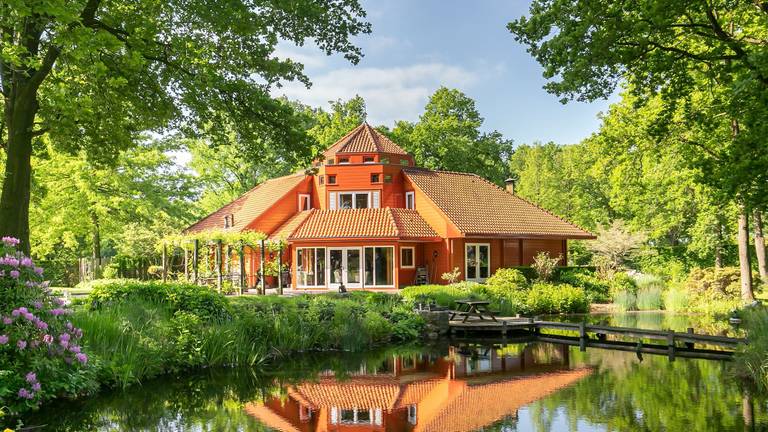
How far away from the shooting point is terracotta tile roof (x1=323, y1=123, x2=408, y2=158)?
30.5m

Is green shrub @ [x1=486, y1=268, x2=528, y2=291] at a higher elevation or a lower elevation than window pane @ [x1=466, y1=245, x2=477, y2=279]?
lower

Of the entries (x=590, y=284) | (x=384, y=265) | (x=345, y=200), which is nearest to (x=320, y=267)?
(x=384, y=265)

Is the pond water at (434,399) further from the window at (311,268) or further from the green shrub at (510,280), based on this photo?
the window at (311,268)

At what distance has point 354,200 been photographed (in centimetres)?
3056

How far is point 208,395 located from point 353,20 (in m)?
8.62

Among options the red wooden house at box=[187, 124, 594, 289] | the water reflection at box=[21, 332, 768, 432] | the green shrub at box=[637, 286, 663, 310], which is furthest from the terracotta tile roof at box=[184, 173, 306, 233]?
the water reflection at box=[21, 332, 768, 432]

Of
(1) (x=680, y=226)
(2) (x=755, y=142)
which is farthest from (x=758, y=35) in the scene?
(1) (x=680, y=226)

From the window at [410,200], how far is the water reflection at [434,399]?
636 inches

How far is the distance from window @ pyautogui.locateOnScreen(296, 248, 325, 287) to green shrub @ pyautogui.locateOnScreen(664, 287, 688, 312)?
1409 cm

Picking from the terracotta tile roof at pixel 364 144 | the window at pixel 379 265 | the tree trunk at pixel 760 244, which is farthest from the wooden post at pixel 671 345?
the terracotta tile roof at pixel 364 144

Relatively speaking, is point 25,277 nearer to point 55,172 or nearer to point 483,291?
point 483,291

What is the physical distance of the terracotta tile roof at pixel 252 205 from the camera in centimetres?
3089

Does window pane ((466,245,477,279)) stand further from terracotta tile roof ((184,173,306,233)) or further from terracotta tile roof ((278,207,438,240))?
terracotta tile roof ((184,173,306,233))

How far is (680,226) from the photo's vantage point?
35.4 metres
